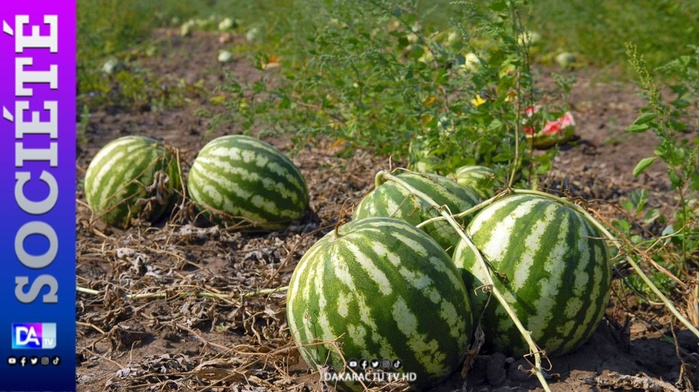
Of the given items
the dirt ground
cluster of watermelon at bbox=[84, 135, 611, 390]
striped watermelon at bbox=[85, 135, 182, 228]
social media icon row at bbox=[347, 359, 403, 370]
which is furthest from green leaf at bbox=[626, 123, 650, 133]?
striped watermelon at bbox=[85, 135, 182, 228]

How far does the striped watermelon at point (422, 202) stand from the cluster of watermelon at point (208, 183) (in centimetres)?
96

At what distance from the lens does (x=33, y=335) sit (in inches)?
108

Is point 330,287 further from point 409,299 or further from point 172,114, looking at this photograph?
point 172,114

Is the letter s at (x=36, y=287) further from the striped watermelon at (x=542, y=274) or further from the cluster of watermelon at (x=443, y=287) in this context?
the striped watermelon at (x=542, y=274)

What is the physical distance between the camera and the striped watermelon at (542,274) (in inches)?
101

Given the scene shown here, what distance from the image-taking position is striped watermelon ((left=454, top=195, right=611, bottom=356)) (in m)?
2.57

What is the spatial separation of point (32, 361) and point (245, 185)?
158cm

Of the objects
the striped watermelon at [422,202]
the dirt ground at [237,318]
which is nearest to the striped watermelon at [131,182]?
the dirt ground at [237,318]

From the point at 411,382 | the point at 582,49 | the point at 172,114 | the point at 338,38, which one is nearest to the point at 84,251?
the point at 338,38

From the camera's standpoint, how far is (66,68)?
269cm

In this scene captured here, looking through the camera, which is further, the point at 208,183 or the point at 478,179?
the point at 208,183

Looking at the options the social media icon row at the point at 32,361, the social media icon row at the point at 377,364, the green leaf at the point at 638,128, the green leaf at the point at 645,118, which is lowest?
the social media icon row at the point at 32,361

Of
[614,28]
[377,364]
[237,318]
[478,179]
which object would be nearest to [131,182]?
[237,318]

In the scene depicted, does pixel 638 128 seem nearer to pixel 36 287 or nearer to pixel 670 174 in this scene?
pixel 670 174
